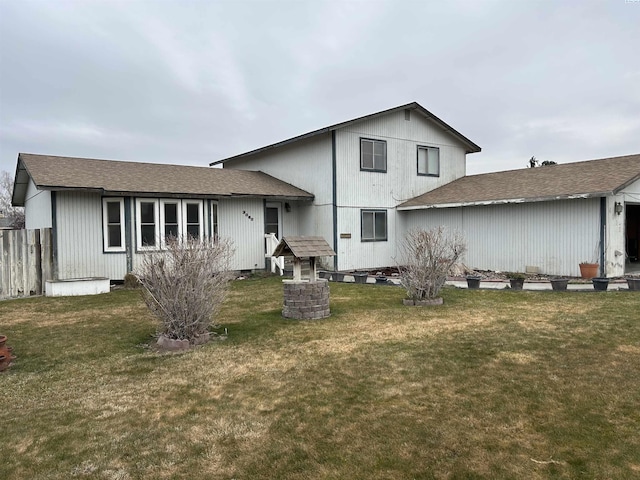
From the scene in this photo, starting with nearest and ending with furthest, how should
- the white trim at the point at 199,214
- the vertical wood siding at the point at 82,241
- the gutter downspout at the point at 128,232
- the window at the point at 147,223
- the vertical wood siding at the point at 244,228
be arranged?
the vertical wood siding at the point at 82,241 < the gutter downspout at the point at 128,232 < the window at the point at 147,223 < the white trim at the point at 199,214 < the vertical wood siding at the point at 244,228

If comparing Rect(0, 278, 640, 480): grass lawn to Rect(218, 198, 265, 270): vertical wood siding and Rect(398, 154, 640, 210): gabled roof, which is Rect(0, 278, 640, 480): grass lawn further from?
Rect(218, 198, 265, 270): vertical wood siding

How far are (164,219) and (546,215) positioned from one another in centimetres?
1193

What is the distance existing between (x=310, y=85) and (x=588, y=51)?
1077cm

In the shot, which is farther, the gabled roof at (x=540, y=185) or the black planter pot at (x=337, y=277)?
the black planter pot at (x=337, y=277)

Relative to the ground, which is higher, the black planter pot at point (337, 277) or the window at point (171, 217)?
the window at point (171, 217)

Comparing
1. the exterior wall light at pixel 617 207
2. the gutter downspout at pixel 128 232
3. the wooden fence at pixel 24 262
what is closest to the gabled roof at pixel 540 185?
the exterior wall light at pixel 617 207

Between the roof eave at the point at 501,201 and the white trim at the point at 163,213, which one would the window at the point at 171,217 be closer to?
the white trim at the point at 163,213

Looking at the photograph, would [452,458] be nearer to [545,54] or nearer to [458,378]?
[458,378]

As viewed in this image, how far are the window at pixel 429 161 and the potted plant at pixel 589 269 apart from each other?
24.8 ft

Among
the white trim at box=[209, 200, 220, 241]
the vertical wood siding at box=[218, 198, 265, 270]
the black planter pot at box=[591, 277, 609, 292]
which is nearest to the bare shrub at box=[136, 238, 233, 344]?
the white trim at box=[209, 200, 220, 241]

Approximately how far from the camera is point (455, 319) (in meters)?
7.71

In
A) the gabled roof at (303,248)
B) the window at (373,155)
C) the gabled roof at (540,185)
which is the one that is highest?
the window at (373,155)

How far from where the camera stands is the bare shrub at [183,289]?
6148 mm

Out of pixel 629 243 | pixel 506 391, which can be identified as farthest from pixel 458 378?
pixel 629 243
